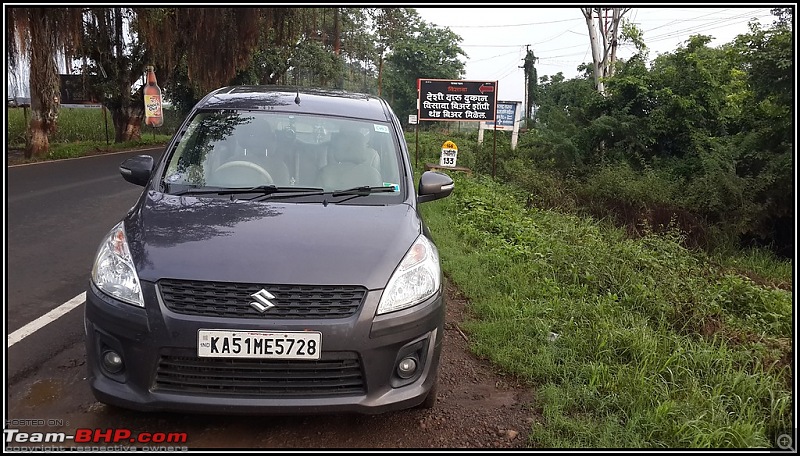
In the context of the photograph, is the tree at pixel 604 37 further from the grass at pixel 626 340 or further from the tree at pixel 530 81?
the tree at pixel 530 81

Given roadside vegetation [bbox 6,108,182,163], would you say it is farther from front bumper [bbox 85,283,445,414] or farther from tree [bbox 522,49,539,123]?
tree [bbox 522,49,539,123]

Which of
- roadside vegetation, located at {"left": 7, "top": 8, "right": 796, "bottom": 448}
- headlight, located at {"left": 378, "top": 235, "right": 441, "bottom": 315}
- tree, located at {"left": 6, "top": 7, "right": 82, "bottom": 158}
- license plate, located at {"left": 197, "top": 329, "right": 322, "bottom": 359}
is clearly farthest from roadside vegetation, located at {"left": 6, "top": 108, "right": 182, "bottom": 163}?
headlight, located at {"left": 378, "top": 235, "right": 441, "bottom": 315}

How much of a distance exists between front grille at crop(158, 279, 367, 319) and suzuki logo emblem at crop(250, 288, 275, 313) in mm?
12

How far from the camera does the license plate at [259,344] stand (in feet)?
8.02

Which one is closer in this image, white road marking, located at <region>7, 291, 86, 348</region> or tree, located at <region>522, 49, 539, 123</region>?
white road marking, located at <region>7, 291, 86, 348</region>


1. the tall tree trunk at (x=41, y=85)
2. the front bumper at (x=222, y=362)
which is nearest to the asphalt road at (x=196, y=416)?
the front bumper at (x=222, y=362)

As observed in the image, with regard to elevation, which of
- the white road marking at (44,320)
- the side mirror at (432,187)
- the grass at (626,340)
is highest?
the side mirror at (432,187)

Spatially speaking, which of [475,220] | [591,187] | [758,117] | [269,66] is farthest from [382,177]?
[269,66]

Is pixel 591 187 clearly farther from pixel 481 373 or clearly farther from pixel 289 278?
pixel 289 278

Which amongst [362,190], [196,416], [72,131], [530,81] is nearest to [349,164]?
[362,190]

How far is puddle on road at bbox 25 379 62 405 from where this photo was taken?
3.02 meters

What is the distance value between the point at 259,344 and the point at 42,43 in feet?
46.9

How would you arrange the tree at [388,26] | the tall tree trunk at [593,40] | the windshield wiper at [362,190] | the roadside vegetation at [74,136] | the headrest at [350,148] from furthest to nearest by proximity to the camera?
the tree at [388,26] → the tall tree trunk at [593,40] → the roadside vegetation at [74,136] → the headrest at [350,148] → the windshield wiper at [362,190]

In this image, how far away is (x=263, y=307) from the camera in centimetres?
249
